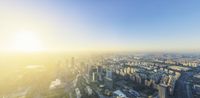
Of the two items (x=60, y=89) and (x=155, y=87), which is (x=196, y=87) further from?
(x=60, y=89)

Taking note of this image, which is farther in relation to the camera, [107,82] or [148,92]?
[107,82]

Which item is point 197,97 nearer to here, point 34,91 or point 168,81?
point 168,81

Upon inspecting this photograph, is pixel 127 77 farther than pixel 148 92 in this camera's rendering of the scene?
Yes

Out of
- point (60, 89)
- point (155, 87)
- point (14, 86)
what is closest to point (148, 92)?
point (155, 87)

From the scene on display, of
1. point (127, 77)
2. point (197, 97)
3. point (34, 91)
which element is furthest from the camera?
point (127, 77)

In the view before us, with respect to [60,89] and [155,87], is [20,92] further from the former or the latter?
[155,87]

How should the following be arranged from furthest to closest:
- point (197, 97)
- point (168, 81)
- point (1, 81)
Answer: point (1, 81) → point (168, 81) → point (197, 97)

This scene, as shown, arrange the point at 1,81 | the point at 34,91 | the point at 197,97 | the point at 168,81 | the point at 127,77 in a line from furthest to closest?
1. the point at 127,77
2. the point at 1,81
3. the point at 168,81
4. the point at 34,91
5. the point at 197,97

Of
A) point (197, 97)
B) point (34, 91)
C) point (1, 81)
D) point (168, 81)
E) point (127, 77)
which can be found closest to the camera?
point (197, 97)

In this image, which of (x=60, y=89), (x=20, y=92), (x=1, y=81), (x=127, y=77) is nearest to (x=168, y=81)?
(x=127, y=77)
